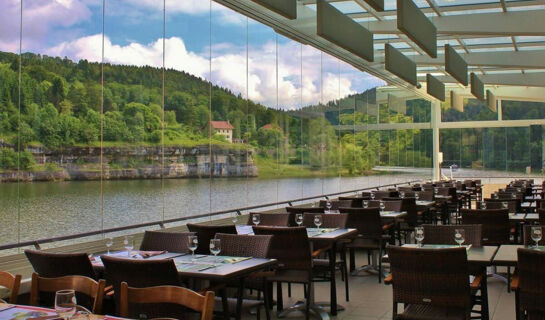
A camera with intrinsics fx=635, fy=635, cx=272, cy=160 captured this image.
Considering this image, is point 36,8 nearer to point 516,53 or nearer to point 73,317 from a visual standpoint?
point 73,317

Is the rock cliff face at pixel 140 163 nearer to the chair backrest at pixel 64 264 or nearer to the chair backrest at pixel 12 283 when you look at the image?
the chair backrest at pixel 64 264

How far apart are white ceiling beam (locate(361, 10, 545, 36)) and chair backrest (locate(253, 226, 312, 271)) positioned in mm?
7414

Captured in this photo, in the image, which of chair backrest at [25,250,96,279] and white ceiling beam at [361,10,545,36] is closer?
chair backrest at [25,250,96,279]

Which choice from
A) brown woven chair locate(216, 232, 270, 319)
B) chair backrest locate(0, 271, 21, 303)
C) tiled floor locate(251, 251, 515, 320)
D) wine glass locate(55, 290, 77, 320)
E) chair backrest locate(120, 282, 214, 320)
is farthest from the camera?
tiled floor locate(251, 251, 515, 320)

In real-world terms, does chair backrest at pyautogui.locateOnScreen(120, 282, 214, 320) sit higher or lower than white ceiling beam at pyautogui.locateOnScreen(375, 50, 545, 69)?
lower

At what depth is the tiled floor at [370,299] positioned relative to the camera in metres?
6.13

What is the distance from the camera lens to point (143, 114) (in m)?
7.48

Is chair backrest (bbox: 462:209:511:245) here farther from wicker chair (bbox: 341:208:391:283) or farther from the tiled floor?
wicker chair (bbox: 341:208:391:283)

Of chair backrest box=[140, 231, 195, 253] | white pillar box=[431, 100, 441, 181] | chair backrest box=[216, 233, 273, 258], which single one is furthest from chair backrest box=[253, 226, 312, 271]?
white pillar box=[431, 100, 441, 181]

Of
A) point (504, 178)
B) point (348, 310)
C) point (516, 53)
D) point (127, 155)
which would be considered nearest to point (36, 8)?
point (127, 155)

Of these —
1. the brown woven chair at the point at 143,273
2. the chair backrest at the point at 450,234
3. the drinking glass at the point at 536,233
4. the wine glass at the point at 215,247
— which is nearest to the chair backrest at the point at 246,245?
the wine glass at the point at 215,247

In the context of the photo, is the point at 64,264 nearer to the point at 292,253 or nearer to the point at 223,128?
the point at 292,253

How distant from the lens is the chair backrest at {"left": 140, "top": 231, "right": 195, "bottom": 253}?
17.9 feet

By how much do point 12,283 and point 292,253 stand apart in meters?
2.64
